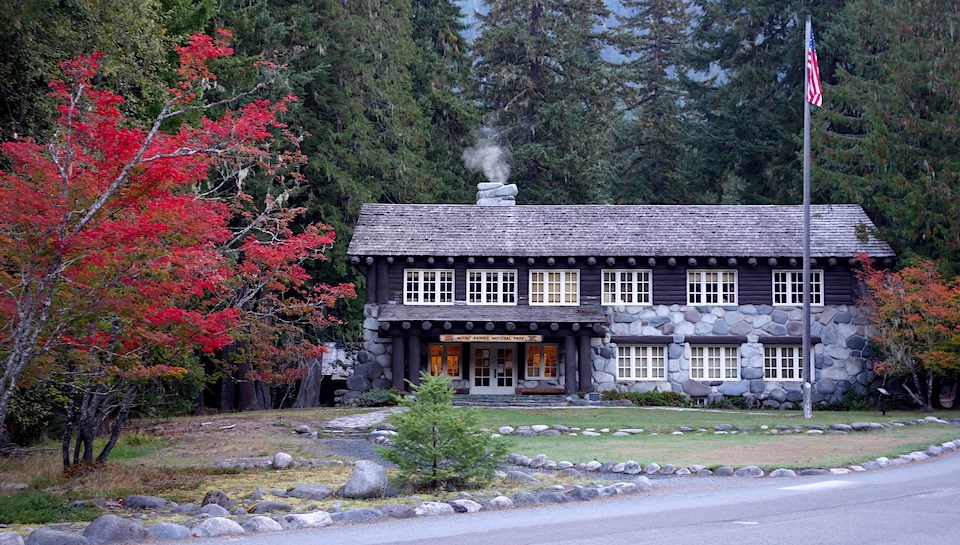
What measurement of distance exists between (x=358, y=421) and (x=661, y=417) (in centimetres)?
749

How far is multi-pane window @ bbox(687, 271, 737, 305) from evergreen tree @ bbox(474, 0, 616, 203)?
13811 millimetres

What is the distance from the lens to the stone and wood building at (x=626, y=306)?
31203mm

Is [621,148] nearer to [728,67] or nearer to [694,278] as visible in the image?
[728,67]

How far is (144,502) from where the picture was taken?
12.5 m

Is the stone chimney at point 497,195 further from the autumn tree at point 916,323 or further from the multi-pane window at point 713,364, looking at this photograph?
the autumn tree at point 916,323

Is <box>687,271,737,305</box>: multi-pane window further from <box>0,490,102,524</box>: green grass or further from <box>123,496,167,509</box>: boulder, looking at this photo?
<box>0,490,102,524</box>: green grass

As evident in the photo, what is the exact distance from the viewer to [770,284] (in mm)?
31672

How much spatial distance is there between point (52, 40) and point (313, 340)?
1740 centimetres

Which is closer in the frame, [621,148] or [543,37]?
[543,37]

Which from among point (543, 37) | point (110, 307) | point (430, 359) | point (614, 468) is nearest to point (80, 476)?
point (110, 307)

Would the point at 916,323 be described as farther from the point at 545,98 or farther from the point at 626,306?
the point at 545,98

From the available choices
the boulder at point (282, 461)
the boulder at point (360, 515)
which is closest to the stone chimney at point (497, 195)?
the boulder at point (282, 461)

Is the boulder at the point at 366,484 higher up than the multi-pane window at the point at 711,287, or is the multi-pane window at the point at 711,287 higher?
the multi-pane window at the point at 711,287

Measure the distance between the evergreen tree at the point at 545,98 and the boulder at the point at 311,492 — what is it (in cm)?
3209
